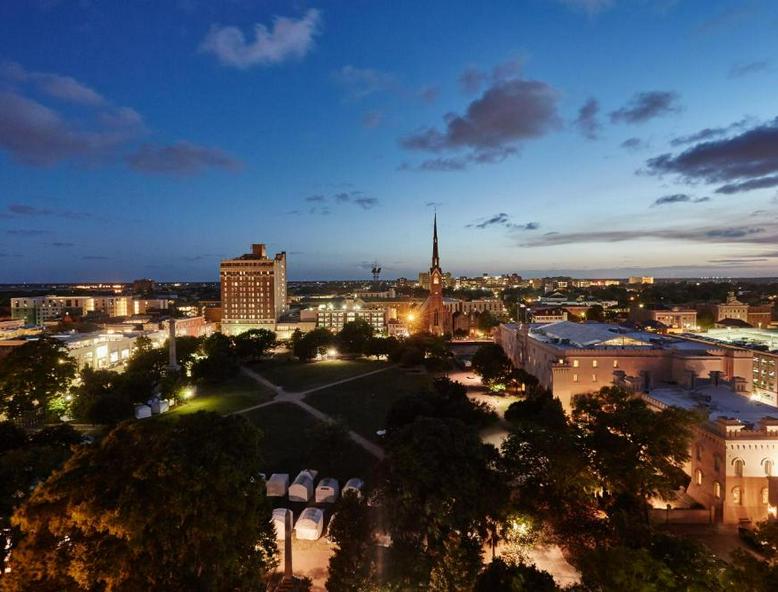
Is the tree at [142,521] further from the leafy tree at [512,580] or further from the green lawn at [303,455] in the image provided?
the green lawn at [303,455]

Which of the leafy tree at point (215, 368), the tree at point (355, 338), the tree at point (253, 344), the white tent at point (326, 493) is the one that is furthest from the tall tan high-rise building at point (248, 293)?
the white tent at point (326, 493)

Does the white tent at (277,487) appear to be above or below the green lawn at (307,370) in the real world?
above

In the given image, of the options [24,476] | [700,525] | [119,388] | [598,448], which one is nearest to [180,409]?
[119,388]

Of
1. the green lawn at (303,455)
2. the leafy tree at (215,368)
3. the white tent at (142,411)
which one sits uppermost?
the leafy tree at (215,368)

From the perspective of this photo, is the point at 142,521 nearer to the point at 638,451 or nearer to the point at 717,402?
the point at 638,451

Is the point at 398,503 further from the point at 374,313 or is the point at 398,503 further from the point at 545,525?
the point at 374,313

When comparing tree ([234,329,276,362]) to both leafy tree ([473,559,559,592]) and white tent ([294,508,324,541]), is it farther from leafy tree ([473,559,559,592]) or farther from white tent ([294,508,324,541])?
leafy tree ([473,559,559,592])
